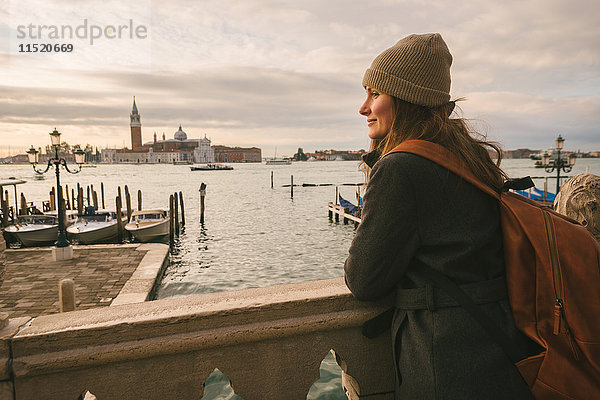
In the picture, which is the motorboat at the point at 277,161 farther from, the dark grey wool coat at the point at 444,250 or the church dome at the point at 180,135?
the dark grey wool coat at the point at 444,250

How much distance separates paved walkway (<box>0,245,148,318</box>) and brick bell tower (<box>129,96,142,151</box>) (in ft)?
539

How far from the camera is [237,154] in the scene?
180m

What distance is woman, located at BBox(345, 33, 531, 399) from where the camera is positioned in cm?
119

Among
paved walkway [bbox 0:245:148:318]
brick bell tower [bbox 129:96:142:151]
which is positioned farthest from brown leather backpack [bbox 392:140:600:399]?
brick bell tower [bbox 129:96:142:151]

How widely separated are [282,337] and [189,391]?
41cm

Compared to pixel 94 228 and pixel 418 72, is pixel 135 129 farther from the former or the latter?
pixel 418 72

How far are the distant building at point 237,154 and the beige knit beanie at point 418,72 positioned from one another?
174046mm

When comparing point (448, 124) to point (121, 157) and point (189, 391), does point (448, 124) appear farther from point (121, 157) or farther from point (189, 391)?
point (121, 157)

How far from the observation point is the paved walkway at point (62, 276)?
8078mm

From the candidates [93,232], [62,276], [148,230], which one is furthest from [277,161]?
[62,276]

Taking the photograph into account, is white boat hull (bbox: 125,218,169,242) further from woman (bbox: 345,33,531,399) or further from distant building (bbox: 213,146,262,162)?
distant building (bbox: 213,146,262,162)

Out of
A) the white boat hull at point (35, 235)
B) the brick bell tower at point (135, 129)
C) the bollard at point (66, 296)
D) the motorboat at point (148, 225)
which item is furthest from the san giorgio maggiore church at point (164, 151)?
the bollard at point (66, 296)

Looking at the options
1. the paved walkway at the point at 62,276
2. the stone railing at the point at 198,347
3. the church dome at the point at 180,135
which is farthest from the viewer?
the church dome at the point at 180,135

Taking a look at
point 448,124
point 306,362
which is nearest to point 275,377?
point 306,362
